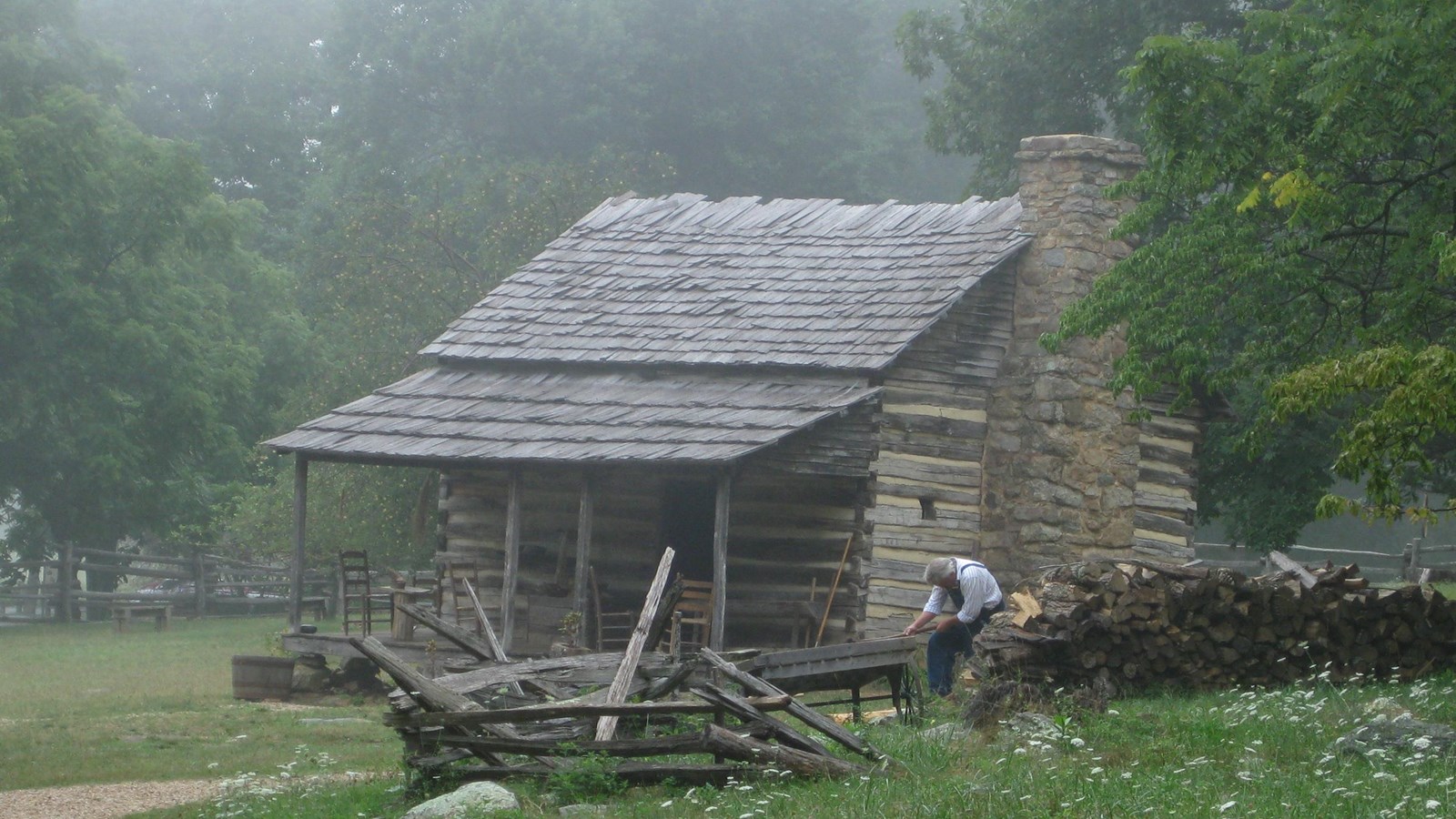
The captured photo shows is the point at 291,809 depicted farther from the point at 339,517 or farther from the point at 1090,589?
the point at 339,517

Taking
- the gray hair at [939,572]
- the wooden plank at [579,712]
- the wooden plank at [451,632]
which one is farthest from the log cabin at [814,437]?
the wooden plank at [579,712]

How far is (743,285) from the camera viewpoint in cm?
2128

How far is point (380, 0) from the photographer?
50.8 m

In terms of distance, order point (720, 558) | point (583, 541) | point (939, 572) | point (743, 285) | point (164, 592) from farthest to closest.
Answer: point (164, 592)
point (743, 285)
point (583, 541)
point (720, 558)
point (939, 572)

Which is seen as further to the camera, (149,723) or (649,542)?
(649,542)

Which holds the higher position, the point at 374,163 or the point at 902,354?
the point at 374,163

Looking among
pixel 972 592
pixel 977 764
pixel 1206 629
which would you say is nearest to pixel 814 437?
pixel 972 592

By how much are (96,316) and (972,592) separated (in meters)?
23.4

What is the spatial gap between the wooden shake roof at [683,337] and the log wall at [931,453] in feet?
1.60

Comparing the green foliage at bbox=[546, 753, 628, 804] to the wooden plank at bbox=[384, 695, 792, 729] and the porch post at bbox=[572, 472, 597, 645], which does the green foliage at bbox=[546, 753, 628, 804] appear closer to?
the wooden plank at bbox=[384, 695, 792, 729]

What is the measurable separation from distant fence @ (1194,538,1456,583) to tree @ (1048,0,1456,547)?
924 cm

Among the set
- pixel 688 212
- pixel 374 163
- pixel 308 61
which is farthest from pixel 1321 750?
pixel 308 61

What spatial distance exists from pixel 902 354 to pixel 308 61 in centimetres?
4109

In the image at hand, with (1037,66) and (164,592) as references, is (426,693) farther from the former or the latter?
(164,592)
